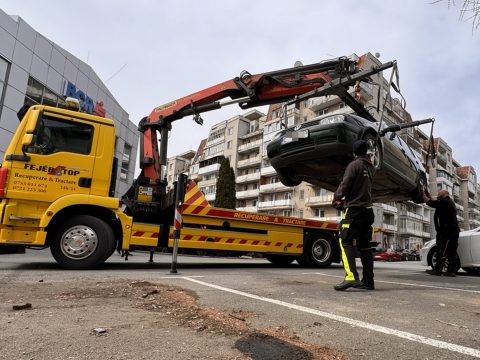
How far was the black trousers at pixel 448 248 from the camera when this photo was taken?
8.18 m

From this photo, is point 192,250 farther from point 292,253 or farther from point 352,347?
point 352,347

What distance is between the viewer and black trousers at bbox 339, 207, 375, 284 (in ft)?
15.7

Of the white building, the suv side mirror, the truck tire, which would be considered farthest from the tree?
the suv side mirror

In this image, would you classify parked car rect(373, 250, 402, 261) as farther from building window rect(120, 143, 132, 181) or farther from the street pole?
the street pole

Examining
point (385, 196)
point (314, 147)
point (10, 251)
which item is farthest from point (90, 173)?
point (385, 196)

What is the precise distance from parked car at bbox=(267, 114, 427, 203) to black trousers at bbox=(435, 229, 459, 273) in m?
1.03

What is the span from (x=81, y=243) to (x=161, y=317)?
4.22 metres

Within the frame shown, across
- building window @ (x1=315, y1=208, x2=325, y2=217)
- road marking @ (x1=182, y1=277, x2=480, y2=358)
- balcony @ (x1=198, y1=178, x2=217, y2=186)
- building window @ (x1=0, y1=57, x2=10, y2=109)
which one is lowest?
road marking @ (x1=182, y1=277, x2=480, y2=358)

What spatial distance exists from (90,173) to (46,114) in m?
1.28

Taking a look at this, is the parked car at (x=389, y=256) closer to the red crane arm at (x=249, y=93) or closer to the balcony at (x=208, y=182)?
the red crane arm at (x=249, y=93)

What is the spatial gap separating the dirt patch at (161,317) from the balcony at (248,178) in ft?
180

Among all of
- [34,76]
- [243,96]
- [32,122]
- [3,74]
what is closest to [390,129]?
[243,96]

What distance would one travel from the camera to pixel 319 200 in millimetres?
49594

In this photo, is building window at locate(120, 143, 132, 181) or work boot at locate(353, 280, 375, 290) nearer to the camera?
work boot at locate(353, 280, 375, 290)
